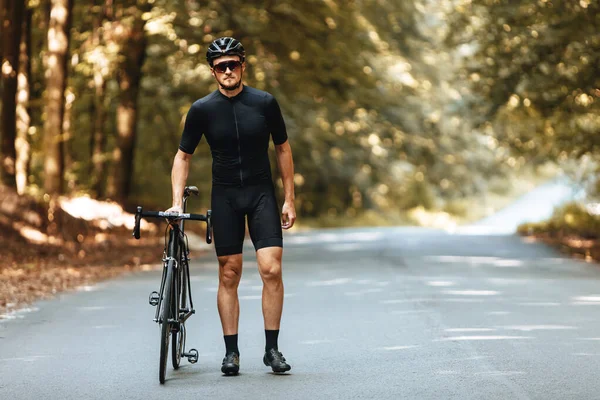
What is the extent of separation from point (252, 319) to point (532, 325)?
262 cm

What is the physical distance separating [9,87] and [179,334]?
13.9 metres

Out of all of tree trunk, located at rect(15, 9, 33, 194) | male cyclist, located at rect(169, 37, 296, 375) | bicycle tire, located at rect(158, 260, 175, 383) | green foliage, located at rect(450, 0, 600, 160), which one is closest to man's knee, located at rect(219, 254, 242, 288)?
male cyclist, located at rect(169, 37, 296, 375)

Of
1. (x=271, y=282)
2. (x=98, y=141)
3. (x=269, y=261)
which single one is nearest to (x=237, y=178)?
(x=269, y=261)

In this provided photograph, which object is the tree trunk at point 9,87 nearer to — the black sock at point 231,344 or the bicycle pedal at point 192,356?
the bicycle pedal at point 192,356

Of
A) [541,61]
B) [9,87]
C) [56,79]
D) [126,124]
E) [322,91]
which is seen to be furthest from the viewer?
[126,124]

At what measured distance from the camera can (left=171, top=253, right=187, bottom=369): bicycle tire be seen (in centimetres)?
805

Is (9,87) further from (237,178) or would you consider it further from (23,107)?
(237,178)

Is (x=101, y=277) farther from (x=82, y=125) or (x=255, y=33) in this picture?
(x=82, y=125)

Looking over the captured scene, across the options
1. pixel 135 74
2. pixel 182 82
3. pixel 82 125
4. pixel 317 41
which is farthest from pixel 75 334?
pixel 82 125

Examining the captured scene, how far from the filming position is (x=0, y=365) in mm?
8625

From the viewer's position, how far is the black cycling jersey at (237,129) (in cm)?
790

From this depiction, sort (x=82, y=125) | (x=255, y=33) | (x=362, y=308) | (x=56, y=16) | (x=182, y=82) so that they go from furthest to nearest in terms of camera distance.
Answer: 1. (x=82, y=125)
2. (x=182, y=82)
3. (x=255, y=33)
4. (x=56, y=16)
5. (x=362, y=308)

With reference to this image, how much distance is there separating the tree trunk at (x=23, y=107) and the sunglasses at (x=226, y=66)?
1487 centimetres

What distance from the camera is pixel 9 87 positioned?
21.1 metres
